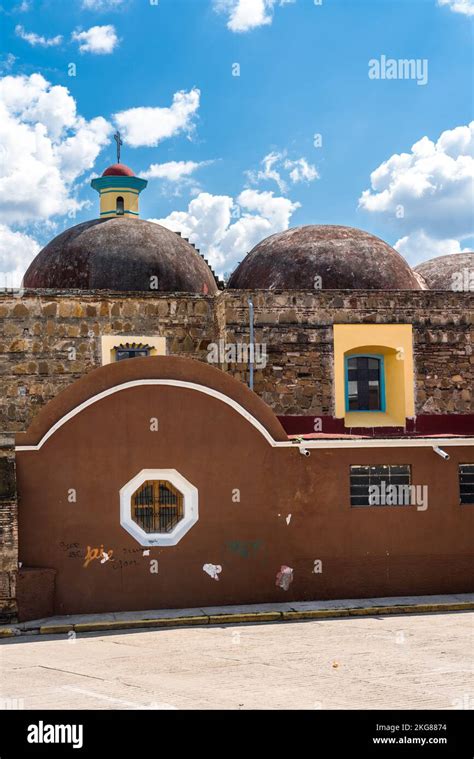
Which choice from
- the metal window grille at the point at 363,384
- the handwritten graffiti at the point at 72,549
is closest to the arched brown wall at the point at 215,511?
the handwritten graffiti at the point at 72,549

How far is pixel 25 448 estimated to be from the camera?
15.8 metres

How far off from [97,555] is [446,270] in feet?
45.6

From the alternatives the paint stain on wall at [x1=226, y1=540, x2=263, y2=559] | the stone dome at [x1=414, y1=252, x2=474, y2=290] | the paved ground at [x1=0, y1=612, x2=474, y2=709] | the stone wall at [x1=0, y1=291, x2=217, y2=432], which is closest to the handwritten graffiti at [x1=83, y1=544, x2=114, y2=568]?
the paved ground at [x1=0, y1=612, x2=474, y2=709]

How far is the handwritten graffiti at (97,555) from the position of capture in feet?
52.2

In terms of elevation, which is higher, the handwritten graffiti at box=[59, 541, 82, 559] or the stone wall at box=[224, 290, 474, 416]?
the stone wall at box=[224, 290, 474, 416]

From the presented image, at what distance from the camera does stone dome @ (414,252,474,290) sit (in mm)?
25227

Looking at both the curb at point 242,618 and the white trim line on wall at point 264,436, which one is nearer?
the curb at point 242,618

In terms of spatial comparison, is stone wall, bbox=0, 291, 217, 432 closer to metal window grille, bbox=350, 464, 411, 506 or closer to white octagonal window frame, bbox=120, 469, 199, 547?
white octagonal window frame, bbox=120, 469, 199, 547

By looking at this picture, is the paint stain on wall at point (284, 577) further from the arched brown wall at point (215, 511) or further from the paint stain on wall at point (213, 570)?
the paint stain on wall at point (213, 570)

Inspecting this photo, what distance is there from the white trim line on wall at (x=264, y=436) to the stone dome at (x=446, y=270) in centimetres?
845

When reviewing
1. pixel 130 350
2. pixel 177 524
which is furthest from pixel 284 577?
pixel 130 350

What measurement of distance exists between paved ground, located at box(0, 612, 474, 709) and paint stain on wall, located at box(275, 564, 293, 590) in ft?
4.01
